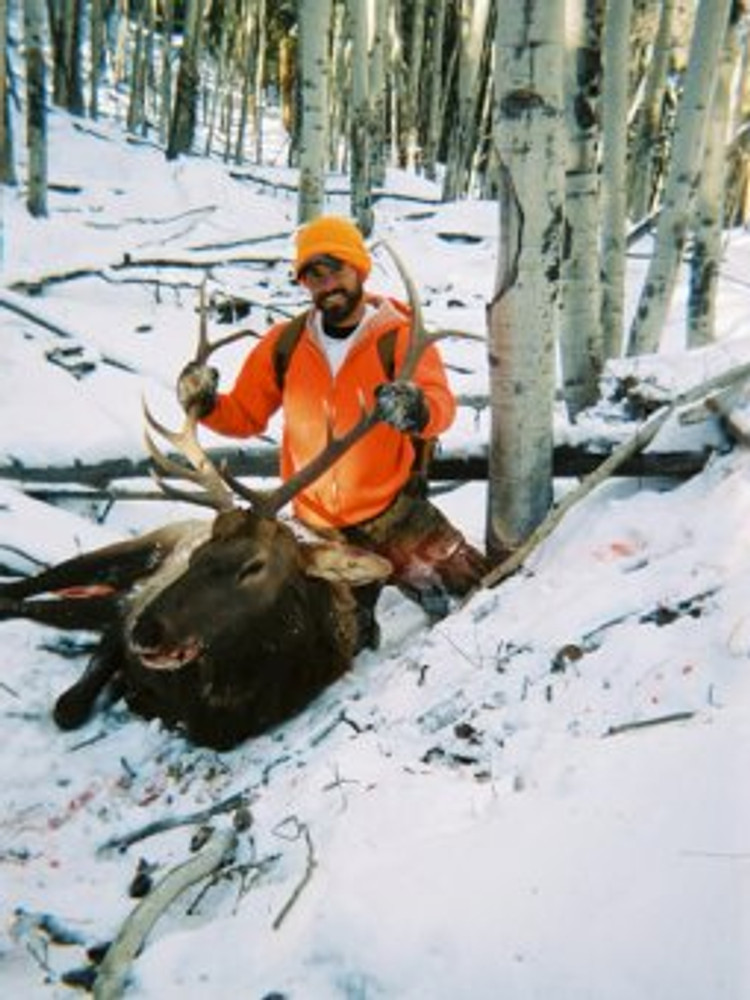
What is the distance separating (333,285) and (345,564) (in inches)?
44.6

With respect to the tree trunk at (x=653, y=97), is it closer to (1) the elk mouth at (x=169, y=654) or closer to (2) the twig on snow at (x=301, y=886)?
(1) the elk mouth at (x=169, y=654)

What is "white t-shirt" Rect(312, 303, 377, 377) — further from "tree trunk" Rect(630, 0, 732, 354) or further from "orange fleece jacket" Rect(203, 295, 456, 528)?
"tree trunk" Rect(630, 0, 732, 354)

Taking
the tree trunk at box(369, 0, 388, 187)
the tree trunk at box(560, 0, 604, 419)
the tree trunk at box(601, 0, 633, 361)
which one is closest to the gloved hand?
the tree trunk at box(560, 0, 604, 419)

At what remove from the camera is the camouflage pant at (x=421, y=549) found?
409 centimetres

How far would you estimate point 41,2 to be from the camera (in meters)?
11.4

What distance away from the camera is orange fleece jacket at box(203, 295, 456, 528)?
412 centimetres

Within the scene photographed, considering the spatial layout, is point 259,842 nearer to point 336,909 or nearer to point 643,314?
point 336,909

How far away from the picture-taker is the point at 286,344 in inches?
173

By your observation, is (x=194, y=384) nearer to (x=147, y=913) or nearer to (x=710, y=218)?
(x=147, y=913)

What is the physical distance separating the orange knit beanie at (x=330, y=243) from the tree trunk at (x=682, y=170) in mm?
3026

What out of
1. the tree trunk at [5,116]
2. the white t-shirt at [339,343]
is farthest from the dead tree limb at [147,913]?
the tree trunk at [5,116]

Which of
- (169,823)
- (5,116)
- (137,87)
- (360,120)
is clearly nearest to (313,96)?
(360,120)

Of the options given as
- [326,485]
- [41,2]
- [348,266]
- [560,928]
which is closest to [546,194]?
[348,266]

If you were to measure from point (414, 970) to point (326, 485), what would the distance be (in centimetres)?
266
